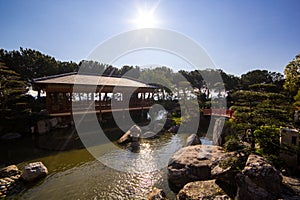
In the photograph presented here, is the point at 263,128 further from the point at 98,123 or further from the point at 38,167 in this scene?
the point at 98,123

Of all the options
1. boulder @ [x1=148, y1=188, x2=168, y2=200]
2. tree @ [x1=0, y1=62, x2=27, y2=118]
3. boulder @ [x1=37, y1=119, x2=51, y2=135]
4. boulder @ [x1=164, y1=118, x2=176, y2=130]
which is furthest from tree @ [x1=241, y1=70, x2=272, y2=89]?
tree @ [x1=0, y1=62, x2=27, y2=118]

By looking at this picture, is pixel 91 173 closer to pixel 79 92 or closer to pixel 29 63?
pixel 79 92

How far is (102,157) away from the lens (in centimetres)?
847

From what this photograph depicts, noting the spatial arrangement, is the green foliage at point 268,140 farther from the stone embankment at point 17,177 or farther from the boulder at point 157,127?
the stone embankment at point 17,177

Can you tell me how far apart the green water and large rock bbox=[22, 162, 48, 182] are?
263mm

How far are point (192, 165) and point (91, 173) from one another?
4165 mm

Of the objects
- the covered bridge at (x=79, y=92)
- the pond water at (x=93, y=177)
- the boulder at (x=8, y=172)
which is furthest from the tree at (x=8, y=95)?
the boulder at (x=8, y=172)

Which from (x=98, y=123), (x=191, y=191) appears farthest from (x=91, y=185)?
(x=98, y=123)

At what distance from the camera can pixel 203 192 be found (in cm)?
468

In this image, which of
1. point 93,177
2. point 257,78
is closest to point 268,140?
point 93,177

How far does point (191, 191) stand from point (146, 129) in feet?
30.0

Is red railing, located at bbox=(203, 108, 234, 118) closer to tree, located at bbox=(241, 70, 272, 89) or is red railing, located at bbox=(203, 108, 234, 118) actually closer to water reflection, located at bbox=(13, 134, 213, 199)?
water reflection, located at bbox=(13, 134, 213, 199)

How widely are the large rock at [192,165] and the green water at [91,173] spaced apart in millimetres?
497

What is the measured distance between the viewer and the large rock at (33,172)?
616cm
